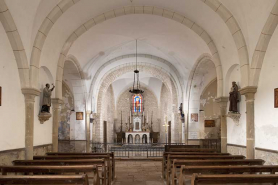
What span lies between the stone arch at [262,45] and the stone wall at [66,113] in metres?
10.00

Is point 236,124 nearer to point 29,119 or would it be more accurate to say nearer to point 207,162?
point 207,162

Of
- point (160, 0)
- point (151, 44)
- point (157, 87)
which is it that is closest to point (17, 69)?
point (160, 0)

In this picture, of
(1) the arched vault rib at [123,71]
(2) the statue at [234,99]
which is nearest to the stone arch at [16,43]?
(2) the statue at [234,99]

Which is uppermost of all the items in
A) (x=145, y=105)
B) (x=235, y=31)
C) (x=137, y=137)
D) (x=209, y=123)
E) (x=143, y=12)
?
(x=143, y=12)

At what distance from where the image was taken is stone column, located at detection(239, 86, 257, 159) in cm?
731

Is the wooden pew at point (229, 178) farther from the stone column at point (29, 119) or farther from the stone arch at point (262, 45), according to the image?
the stone column at point (29, 119)

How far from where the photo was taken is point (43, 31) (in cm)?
771

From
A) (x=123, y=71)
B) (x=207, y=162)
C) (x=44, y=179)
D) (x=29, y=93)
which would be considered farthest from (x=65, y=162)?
(x=123, y=71)

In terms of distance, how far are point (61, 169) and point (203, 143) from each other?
34.8 feet

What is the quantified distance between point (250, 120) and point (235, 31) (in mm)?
2484

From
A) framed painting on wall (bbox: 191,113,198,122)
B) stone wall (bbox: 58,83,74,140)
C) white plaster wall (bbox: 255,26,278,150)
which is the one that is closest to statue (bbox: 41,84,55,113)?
white plaster wall (bbox: 255,26,278,150)

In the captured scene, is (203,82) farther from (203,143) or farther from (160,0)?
(160,0)

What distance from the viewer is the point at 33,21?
7273 millimetres

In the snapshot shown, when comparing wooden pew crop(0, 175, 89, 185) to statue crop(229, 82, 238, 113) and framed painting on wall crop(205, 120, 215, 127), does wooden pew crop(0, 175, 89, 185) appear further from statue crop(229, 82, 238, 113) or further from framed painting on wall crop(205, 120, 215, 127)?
framed painting on wall crop(205, 120, 215, 127)
